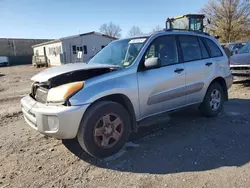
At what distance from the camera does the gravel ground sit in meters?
2.94

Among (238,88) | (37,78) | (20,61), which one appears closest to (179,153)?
(37,78)

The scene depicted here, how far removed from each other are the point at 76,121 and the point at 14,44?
5261 cm

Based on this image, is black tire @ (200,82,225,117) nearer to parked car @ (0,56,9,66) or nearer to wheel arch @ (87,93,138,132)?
wheel arch @ (87,93,138,132)

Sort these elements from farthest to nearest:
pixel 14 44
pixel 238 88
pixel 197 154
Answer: pixel 14 44, pixel 238 88, pixel 197 154

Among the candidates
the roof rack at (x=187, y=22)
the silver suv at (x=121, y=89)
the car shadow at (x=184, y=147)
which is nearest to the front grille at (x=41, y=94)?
the silver suv at (x=121, y=89)

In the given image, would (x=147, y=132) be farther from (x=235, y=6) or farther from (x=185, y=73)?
(x=235, y=6)

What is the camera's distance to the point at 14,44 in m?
49.4

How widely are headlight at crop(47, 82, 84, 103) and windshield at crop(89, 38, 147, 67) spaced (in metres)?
1.02

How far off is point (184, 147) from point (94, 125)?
1543 millimetres

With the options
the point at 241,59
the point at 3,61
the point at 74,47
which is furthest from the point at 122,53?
the point at 3,61

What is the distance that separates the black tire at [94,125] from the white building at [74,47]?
81.9 ft

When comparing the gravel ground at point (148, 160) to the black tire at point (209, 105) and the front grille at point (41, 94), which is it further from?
the front grille at point (41, 94)

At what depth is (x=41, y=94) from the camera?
3562 mm

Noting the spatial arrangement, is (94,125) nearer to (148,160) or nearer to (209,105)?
(148,160)
